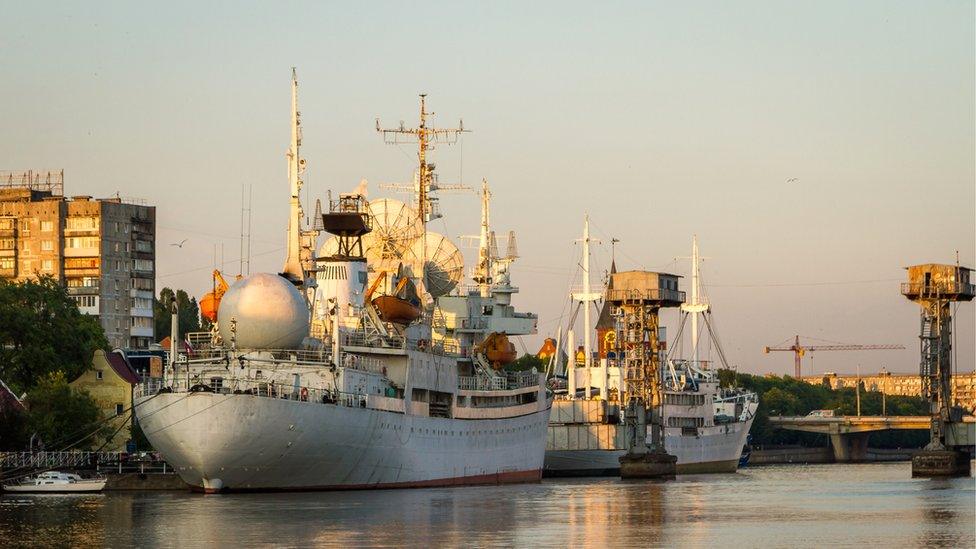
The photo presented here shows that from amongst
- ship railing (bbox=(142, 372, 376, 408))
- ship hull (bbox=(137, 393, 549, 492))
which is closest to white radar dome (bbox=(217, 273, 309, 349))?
ship railing (bbox=(142, 372, 376, 408))

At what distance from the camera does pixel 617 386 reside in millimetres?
159625

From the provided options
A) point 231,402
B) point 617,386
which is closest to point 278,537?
point 231,402

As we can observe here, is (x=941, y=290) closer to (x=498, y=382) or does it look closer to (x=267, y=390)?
(x=498, y=382)

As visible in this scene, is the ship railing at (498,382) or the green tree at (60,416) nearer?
the green tree at (60,416)

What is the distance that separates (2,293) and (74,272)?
215 ft

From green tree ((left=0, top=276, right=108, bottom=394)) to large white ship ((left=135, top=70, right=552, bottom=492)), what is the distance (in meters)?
25.2

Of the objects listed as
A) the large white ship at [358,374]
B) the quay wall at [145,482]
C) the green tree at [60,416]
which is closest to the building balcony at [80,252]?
the large white ship at [358,374]

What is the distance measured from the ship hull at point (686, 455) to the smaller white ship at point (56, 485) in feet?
188

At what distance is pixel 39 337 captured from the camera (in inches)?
4953

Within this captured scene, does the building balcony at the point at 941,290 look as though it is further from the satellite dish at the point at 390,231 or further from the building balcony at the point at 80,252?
the building balcony at the point at 80,252

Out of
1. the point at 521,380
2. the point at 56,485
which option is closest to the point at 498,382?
the point at 521,380

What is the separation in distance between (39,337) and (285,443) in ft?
151

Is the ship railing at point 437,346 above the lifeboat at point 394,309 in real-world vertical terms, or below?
below

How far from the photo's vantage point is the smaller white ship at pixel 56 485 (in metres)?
92.1
